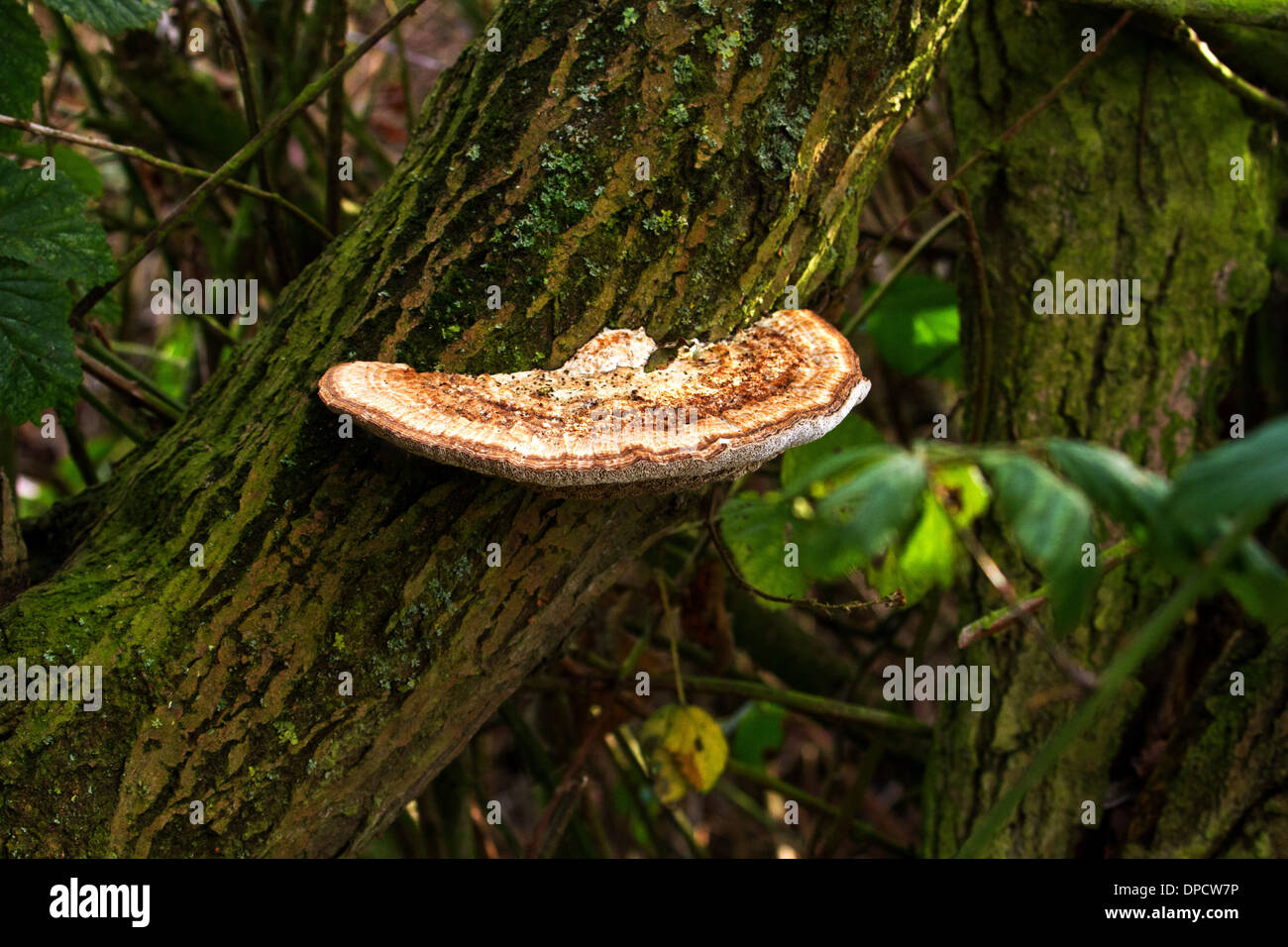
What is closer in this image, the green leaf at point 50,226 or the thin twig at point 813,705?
the green leaf at point 50,226

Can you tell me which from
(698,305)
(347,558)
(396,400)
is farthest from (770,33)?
(347,558)

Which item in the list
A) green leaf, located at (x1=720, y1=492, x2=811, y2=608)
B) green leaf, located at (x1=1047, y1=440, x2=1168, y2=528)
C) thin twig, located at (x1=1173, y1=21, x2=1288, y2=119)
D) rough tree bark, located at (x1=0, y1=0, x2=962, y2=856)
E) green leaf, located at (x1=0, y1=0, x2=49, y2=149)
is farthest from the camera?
thin twig, located at (x1=1173, y1=21, x2=1288, y2=119)

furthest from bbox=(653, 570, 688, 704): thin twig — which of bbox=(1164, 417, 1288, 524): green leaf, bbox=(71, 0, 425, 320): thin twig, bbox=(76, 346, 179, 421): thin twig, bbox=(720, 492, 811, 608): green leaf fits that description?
bbox=(1164, 417, 1288, 524): green leaf

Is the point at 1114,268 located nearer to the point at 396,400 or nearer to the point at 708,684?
the point at 708,684

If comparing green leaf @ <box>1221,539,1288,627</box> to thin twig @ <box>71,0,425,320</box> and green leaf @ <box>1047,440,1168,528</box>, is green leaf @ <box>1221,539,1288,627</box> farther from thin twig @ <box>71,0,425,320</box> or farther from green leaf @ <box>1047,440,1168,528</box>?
thin twig @ <box>71,0,425,320</box>

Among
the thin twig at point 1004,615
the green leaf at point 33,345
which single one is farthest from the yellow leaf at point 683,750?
the green leaf at point 33,345

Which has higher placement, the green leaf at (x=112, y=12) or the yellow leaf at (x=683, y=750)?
the green leaf at (x=112, y=12)

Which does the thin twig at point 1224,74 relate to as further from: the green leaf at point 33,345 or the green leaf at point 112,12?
the green leaf at point 33,345
